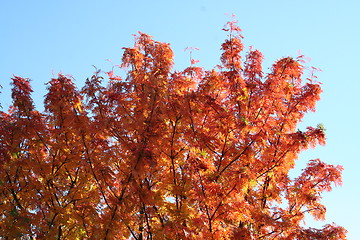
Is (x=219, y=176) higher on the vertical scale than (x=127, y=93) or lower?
lower

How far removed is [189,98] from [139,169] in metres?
2.19

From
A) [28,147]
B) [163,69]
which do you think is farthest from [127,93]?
[28,147]

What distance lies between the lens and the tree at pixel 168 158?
9320 millimetres

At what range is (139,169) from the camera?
8.84 meters

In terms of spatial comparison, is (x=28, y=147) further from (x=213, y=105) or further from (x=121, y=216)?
(x=213, y=105)

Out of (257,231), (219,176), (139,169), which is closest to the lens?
(139,169)

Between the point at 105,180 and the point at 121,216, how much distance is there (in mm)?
925

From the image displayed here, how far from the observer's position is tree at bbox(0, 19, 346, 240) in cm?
932

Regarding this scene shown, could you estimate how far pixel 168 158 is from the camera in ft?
32.9

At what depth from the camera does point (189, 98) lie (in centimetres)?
973

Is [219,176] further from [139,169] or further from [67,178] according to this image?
[67,178]

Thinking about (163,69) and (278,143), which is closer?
(278,143)

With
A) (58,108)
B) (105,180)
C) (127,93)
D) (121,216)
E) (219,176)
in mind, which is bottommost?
(121,216)

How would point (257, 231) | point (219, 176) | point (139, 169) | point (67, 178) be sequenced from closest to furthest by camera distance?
point (139, 169) → point (219, 176) → point (257, 231) → point (67, 178)
